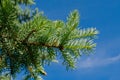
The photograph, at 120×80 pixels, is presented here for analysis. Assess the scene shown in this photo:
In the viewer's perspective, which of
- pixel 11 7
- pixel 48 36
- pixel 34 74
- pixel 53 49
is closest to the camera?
pixel 11 7

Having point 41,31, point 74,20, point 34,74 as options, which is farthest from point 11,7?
point 34,74

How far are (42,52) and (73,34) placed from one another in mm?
496

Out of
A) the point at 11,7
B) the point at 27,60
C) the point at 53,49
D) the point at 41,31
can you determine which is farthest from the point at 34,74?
the point at 11,7

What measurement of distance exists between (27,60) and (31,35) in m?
0.44

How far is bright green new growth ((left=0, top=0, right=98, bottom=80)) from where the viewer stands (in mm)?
3135

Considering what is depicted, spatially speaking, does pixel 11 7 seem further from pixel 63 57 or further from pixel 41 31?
pixel 63 57

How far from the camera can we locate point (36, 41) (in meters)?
3.43

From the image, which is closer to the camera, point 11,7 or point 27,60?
point 11,7

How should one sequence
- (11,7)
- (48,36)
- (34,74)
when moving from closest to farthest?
(11,7) < (48,36) < (34,74)

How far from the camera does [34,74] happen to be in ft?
12.8

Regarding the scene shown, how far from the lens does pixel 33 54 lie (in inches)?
143

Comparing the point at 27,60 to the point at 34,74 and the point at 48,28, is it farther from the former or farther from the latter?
the point at 48,28

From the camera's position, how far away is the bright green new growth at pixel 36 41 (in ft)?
10.3

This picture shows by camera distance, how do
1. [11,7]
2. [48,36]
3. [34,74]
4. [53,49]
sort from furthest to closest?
[34,74] → [53,49] → [48,36] → [11,7]
